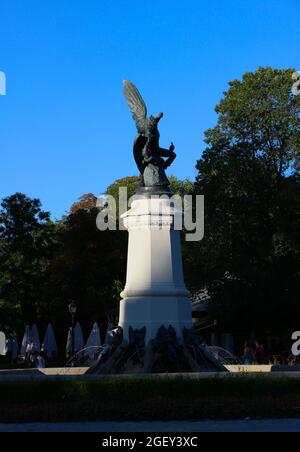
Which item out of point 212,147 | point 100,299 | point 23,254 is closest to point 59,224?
point 23,254

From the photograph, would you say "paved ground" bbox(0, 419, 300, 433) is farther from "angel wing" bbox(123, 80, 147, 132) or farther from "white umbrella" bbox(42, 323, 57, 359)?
"white umbrella" bbox(42, 323, 57, 359)

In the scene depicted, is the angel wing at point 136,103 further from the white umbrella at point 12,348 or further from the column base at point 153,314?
the white umbrella at point 12,348

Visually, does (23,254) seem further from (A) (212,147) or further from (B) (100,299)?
(A) (212,147)

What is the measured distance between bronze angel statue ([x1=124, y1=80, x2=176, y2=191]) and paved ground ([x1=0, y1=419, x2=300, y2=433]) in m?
9.93

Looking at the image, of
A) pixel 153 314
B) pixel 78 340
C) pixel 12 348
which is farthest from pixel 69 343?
pixel 153 314

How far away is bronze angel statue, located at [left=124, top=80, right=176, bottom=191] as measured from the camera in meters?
23.8

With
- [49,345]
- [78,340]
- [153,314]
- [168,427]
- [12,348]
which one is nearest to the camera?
[168,427]

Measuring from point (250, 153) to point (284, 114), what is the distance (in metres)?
2.81

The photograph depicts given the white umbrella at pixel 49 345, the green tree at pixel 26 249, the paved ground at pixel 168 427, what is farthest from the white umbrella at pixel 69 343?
the paved ground at pixel 168 427

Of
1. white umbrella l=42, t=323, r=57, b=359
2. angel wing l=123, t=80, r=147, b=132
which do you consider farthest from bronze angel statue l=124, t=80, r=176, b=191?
white umbrella l=42, t=323, r=57, b=359

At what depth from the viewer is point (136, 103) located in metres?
25.0

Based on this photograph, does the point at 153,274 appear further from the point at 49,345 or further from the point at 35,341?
the point at 35,341

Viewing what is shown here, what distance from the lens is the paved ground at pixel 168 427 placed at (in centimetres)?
1396

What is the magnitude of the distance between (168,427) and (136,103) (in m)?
13.0
